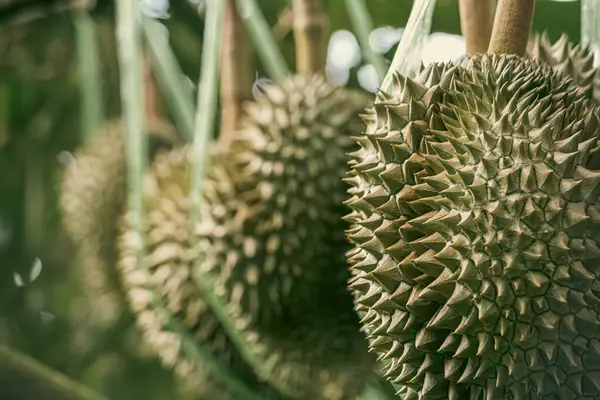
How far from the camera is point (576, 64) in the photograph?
1.63 ft

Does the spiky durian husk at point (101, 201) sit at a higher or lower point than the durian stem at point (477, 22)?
lower

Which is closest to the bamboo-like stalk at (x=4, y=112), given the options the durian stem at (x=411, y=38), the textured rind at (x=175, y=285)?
the textured rind at (x=175, y=285)

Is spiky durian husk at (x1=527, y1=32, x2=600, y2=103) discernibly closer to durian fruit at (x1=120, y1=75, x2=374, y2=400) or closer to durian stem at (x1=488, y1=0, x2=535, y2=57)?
durian stem at (x1=488, y1=0, x2=535, y2=57)

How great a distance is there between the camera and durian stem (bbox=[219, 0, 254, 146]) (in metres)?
0.79

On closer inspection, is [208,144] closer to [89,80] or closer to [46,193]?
[89,80]

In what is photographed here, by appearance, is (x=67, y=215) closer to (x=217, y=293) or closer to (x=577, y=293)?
(x=217, y=293)

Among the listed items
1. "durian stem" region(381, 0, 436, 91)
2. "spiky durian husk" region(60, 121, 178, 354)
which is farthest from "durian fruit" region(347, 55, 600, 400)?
"spiky durian husk" region(60, 121, 178, 354)

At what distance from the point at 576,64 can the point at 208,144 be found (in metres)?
0.31

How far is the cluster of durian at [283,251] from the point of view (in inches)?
27.2

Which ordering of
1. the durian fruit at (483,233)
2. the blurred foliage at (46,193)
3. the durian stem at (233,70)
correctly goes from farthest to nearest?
the blurred foliage at (46,193)
the durian stem at (233,70)
the durian fruit at (483,233)

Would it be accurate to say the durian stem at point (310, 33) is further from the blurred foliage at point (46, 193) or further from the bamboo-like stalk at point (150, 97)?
the blurred foliage at point (46, 193)

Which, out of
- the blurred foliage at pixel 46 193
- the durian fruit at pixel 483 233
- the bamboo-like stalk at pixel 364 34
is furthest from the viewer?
the blurred foliage at pixel 46 193

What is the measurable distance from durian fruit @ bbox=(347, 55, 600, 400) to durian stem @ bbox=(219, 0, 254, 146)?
0.34m

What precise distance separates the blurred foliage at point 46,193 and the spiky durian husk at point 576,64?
85cm
